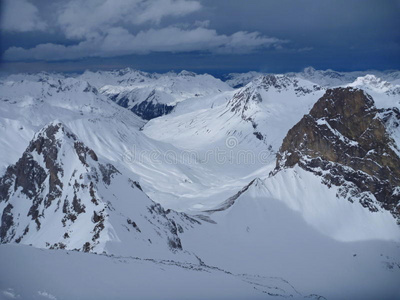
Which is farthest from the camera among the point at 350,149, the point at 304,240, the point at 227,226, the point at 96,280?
the point at 350,149

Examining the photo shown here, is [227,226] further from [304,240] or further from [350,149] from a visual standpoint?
[350,149]

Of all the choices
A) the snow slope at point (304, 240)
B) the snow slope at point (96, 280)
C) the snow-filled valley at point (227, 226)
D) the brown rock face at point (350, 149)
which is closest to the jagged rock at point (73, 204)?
the snow-filled valley at point (227, 226)

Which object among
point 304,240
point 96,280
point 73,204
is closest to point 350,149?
point 304,240

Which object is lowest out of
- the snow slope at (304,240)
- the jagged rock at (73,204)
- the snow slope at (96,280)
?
the snow slope at (304,240)

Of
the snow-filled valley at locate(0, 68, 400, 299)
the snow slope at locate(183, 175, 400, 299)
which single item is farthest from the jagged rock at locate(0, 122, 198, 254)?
the snow slope at locate(183, 175, 400, 299)

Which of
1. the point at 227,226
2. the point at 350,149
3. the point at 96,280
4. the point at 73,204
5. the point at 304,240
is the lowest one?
the point at 304,240

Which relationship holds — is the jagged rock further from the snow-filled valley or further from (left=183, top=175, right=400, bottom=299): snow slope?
(left=183, top=175, right=400, bottom=299): snow slope

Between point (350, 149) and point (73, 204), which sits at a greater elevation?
point (350, 149)

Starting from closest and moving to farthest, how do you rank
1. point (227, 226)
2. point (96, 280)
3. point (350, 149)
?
point (96, 280)
point (227, 226)
point (350, 149)

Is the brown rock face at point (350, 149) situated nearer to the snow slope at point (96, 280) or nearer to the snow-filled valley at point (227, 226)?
the snow-filled valley at point (227, 226)
